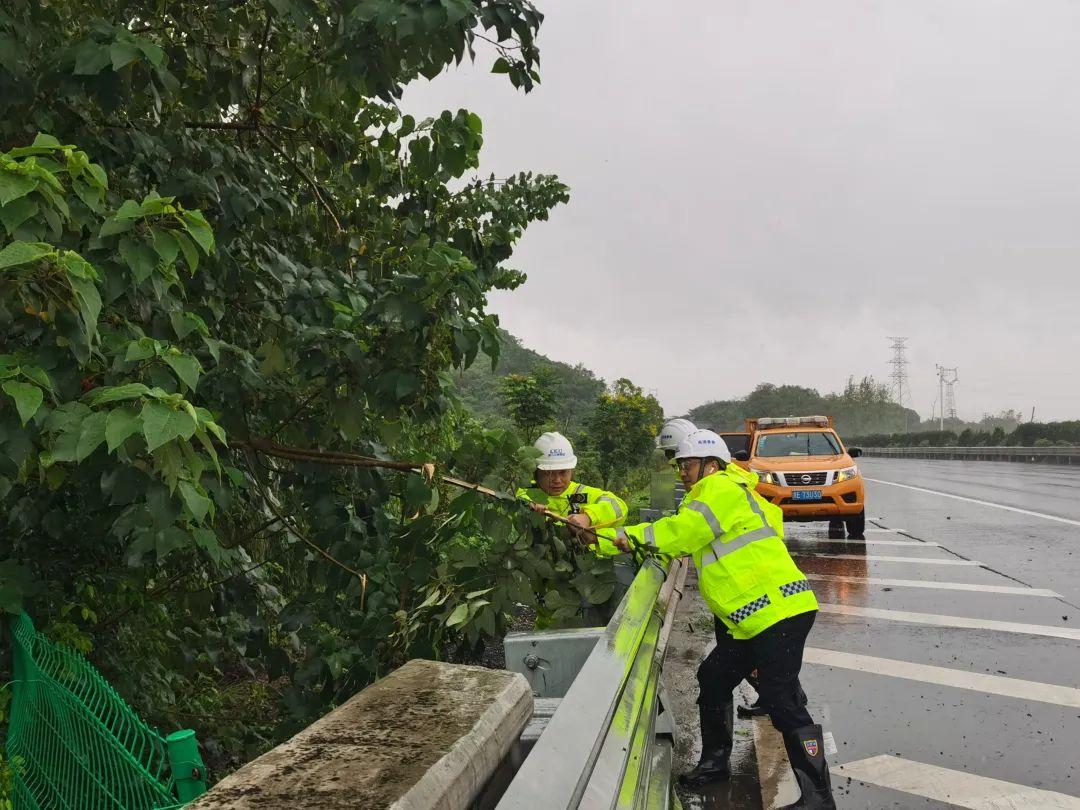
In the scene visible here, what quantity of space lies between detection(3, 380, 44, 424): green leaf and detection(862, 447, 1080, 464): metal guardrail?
36845 millimetres

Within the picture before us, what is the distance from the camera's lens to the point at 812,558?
11266 mm

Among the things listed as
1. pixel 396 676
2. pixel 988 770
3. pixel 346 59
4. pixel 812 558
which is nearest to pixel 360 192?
pixel 346 59

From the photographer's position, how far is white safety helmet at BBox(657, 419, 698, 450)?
14.9ft

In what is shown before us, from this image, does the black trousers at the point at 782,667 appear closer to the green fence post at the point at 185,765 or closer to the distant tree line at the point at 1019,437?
the green fence post at the point at 185,765

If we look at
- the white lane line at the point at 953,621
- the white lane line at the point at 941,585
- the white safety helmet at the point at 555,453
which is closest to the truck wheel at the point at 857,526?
the white lane line at the point at 941,585

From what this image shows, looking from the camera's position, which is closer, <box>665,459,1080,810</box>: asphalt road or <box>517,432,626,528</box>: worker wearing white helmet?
<box>665,459,1080,810</box>: asphalt road

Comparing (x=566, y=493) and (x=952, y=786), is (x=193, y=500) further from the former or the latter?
(x=952, y=786)

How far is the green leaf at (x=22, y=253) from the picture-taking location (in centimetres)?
156

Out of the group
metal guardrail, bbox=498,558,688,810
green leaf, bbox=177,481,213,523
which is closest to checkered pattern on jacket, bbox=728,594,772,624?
metal guardrail, bbox=498,558,688,810

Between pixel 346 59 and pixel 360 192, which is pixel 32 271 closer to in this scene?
pixel 346 59

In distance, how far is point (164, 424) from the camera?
64.1 inches

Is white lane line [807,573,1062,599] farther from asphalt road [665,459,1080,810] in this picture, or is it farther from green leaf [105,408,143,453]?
green leaf [105,408,143,453]

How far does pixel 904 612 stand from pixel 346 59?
7.39m

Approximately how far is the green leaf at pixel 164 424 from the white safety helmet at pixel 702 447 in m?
3.09
